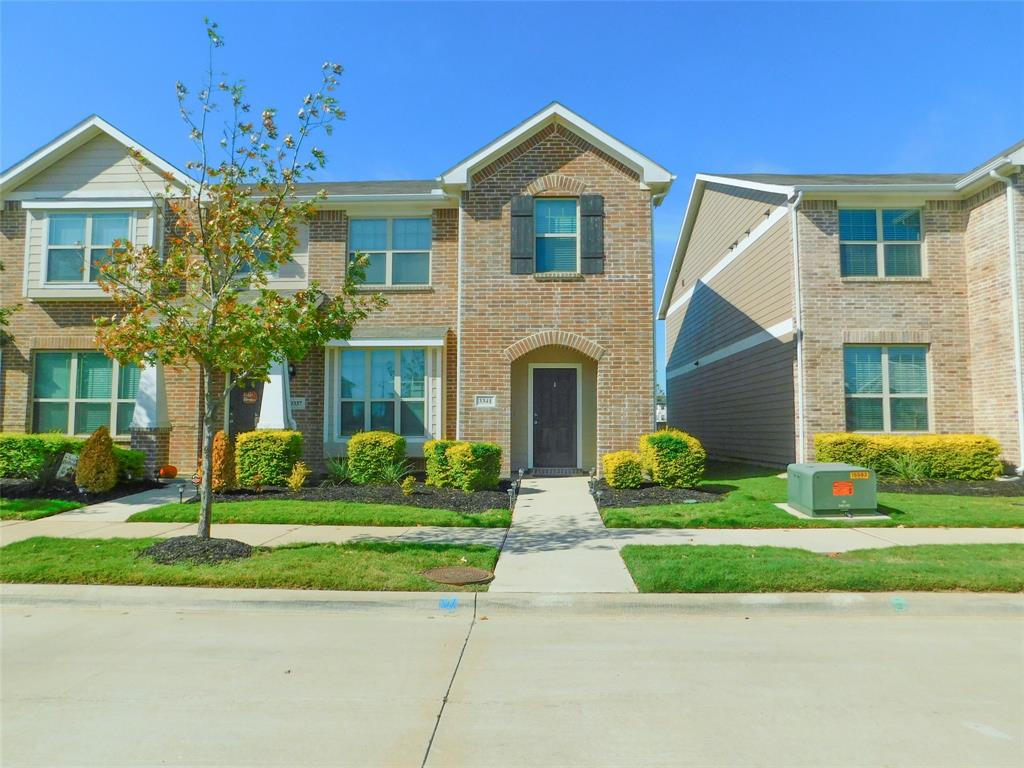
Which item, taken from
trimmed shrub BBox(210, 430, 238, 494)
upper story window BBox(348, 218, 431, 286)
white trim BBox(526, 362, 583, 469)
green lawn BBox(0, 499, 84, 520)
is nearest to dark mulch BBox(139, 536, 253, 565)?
green lawn BBox(0, 499, 84, 520)

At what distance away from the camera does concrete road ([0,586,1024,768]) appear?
3396 millimetres

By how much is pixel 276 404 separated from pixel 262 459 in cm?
162

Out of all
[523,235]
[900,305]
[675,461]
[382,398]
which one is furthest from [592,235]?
[900,305]

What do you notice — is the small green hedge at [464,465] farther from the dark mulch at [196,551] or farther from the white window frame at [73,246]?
the white window frame at [73,246]

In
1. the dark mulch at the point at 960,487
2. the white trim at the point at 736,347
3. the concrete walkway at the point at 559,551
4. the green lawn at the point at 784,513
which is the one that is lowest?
the concrete walkway at the point at 559,551

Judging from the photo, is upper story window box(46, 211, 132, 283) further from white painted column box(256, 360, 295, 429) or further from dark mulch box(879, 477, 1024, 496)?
dark mulch box(879, 477, 1024, 496)

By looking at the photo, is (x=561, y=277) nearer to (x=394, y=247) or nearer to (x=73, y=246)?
(x=394, y=247)

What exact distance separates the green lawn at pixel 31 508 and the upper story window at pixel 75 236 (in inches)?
230

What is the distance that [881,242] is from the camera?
14.6 meters

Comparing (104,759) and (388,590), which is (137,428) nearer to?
(388,590)

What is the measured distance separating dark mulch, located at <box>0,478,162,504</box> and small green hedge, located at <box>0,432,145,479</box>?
8.7 inches

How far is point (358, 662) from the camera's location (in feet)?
15.1

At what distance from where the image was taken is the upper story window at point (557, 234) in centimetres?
1403

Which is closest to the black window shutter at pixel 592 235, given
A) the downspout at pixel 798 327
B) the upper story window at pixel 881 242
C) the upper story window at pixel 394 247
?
the upper story window at pixel 394 247
